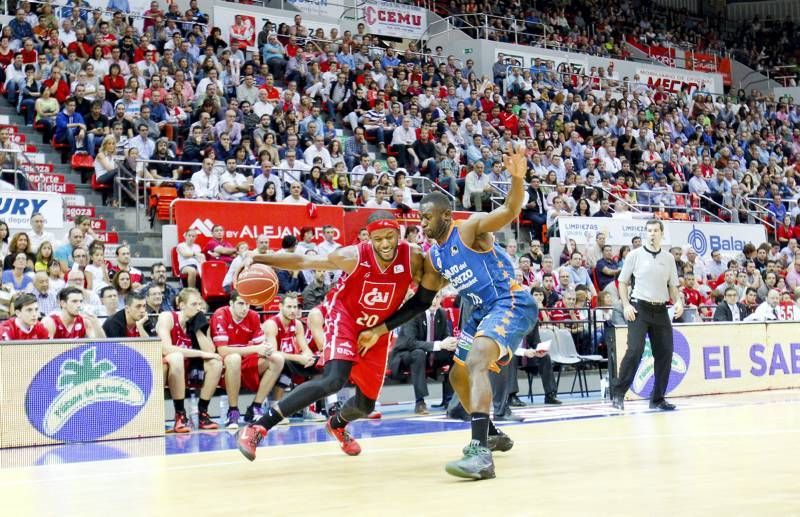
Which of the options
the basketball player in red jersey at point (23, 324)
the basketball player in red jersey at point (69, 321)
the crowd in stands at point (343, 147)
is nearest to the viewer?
the basketball player in red jersey at point (23, 324)

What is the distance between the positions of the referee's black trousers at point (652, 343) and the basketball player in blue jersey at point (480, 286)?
4.78 m

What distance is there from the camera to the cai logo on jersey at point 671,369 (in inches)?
540

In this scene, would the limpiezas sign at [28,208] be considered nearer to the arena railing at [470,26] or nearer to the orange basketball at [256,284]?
the orange basketball at [256,284]

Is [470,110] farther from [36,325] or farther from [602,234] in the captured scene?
[36,325]

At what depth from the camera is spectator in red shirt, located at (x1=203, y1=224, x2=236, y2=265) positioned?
14258 millimetres

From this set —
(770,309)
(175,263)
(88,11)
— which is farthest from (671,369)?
(88,11)

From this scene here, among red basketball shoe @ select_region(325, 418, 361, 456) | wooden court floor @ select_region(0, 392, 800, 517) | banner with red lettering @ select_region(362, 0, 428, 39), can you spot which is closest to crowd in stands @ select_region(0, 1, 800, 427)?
banner with red lettering @ select_region(362, 0, 428, 39)

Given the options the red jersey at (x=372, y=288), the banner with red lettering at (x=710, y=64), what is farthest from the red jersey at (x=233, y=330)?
the banner with red lettering at (x=710, y=64)

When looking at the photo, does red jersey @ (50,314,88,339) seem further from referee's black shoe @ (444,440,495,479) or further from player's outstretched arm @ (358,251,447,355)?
referee's black shoe @ (444,440,495,479)

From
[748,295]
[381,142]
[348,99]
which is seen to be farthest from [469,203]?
[748,295]

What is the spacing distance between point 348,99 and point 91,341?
11893 millimetres

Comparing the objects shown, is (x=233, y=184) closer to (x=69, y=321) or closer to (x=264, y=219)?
(x=264, y=219)

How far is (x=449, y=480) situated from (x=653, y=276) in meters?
5.97

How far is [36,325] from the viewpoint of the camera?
408 inches
